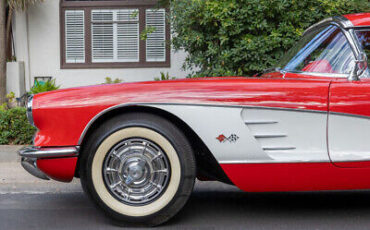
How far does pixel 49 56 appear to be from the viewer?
37.1ft

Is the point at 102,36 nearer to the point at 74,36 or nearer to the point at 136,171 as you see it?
the point at 74,36

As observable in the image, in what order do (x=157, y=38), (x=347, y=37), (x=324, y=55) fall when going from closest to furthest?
1. (x=347, y=37)
2. (x=324, y=55)
3. (x=157, y=38)

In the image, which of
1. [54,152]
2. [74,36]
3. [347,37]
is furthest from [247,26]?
[74,36]

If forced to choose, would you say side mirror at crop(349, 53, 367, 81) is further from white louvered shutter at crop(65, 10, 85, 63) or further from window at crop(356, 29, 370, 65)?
white louvered shutter at crop(65, 10, 85, 63)

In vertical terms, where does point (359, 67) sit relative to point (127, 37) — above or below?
below

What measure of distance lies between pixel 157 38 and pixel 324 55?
754cm

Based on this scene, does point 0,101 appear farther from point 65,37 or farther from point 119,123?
point 119,123

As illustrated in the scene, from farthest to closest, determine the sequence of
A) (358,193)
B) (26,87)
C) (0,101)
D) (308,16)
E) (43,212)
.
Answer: (26,87)
(0,101)
(308,16)
(358,193)
(43,212)

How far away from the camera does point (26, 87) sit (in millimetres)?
11234

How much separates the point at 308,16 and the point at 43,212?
4.81m

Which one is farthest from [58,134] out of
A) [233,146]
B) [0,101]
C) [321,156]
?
[0,101]

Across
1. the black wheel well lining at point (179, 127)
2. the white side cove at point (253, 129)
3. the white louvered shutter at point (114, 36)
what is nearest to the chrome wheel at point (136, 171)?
the black wheel well lining at point (179, 127)

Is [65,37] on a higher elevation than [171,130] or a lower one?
higher

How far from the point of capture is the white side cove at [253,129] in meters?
3.59
